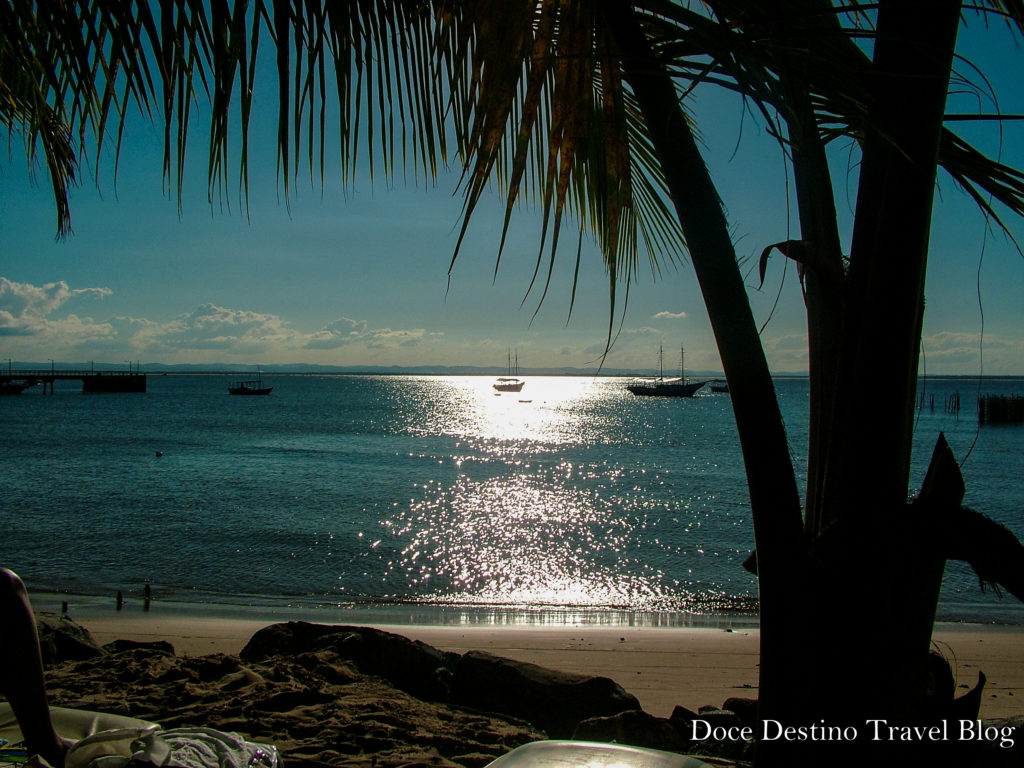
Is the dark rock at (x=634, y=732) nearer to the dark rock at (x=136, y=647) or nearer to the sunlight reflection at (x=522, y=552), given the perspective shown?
the dark rock at (x=136, y=647)

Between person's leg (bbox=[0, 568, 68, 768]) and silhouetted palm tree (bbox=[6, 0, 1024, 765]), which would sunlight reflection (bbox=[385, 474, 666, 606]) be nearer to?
person's leg (bbox=[0, 568, 68, 768])

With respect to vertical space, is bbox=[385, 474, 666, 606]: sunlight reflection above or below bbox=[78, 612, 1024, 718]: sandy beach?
below

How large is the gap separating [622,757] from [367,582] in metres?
13.7

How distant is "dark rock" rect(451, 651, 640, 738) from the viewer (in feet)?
14.9

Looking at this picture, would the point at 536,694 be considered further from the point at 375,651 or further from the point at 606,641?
the point at 606,641

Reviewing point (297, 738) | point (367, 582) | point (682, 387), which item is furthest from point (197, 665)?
point (682, 387)

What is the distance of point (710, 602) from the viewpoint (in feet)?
45.0

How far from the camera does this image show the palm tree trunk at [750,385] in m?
1.57

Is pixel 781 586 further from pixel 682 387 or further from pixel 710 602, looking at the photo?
pixel 682 387

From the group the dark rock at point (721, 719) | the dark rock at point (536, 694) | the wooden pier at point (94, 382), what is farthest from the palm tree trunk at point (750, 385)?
the wooden pier at point (94, 382)

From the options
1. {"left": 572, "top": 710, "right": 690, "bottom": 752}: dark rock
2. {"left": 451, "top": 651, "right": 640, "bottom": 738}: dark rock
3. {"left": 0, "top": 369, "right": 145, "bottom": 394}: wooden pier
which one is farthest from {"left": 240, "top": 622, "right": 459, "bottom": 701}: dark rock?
{"left": 0, "top": 369, "right": 145, "bottom": 394}: wooden pier

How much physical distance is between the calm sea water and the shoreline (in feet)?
3.05

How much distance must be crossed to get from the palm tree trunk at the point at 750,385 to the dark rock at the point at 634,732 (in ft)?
8.58

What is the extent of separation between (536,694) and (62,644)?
402 cm
